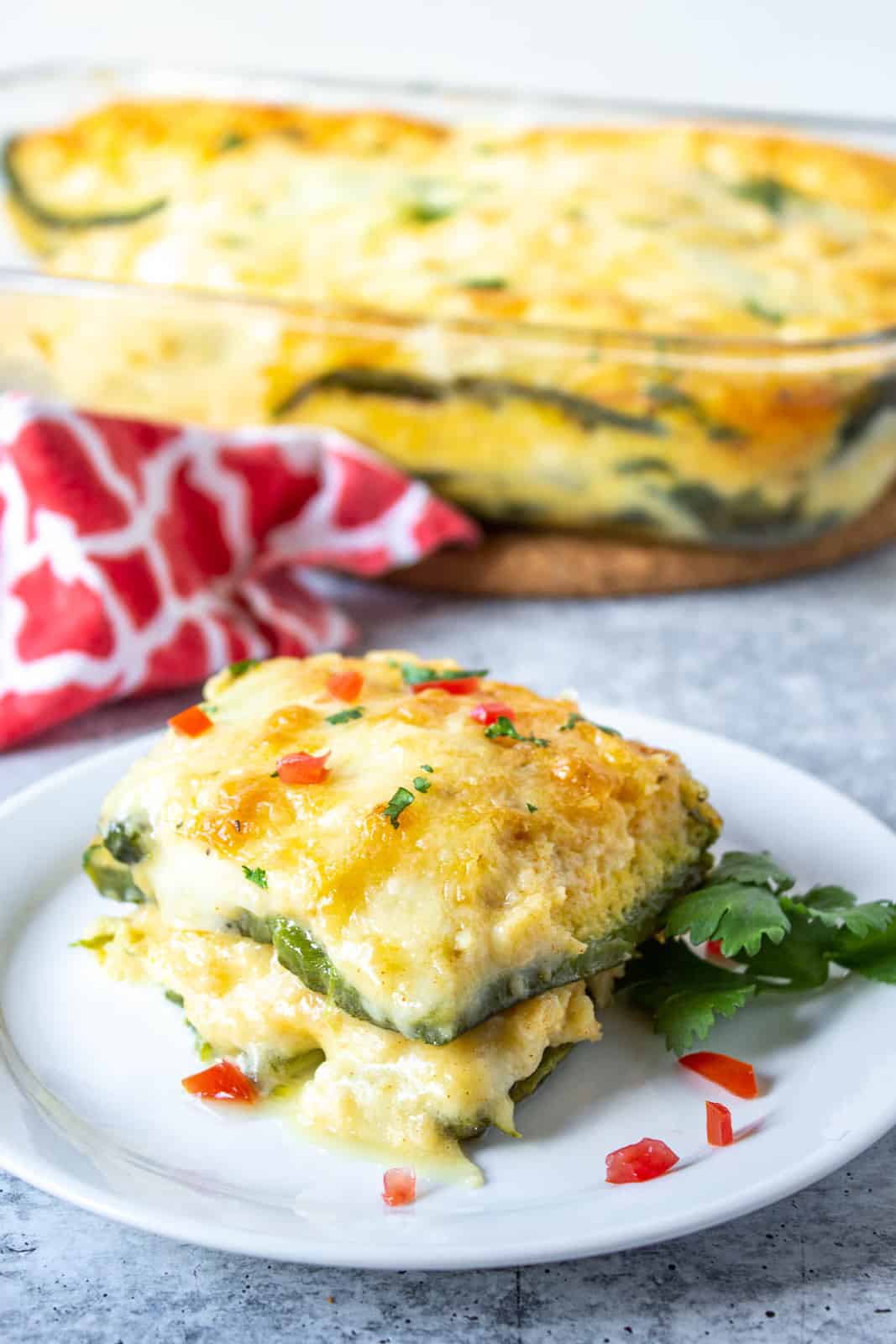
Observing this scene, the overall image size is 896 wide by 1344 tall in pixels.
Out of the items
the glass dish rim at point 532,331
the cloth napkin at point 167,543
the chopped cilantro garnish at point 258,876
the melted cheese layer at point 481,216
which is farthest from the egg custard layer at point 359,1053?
the melted cheese layer at point 481,216

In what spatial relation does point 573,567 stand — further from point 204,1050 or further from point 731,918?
point 204,1050


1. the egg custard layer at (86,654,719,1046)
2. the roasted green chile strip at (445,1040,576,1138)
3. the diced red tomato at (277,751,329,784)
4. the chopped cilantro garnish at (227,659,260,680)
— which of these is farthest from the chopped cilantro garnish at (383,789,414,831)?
the chopped cilantro garnish at (227,659,260,680)

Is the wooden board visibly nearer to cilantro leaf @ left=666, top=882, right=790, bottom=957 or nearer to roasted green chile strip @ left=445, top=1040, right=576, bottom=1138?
cilantro leaf @ left=666, top=882, right=790, bottom=957

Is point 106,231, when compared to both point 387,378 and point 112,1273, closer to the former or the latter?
point 387,378

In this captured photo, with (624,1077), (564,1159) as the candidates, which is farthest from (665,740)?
(564,1159)

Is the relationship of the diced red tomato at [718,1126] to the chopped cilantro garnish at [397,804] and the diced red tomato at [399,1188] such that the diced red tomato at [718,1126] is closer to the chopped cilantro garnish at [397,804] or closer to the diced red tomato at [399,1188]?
the diced red tomato at [399,1188]

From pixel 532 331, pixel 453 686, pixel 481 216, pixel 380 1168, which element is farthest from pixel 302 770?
pixel 481 216
